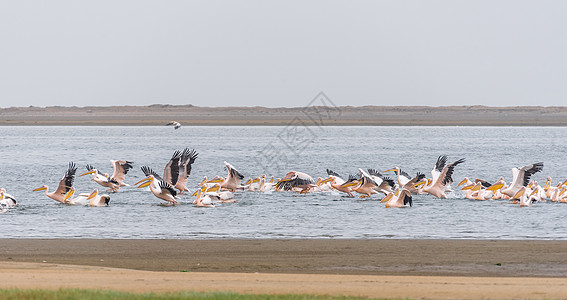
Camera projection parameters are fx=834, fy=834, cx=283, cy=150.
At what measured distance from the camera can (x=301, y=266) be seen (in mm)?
9398

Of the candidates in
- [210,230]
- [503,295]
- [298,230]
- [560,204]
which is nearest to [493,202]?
[560,204]

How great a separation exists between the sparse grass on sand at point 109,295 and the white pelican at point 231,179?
11900mm

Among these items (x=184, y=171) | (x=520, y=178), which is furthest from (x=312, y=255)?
(x=184, y=171)

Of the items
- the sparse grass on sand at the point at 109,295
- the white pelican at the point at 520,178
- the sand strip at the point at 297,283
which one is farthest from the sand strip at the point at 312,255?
the white pelican at the point at 520,178

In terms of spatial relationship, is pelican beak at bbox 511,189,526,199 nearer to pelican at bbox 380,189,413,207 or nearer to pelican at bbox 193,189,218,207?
pelican at bbox 380,189,413,207

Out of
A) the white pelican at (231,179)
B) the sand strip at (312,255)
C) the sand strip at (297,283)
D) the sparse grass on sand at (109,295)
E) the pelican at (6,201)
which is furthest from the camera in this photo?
the white pelican at (231,179)

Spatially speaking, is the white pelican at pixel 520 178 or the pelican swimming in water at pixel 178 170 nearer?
the white pelican at pixel 520 178

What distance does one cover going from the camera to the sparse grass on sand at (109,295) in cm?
647

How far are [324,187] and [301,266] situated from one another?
9656 mm

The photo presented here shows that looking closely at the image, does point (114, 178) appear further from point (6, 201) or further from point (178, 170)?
point (6, 201)

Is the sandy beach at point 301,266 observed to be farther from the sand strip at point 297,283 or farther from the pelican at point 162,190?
the pelican at point 162,190

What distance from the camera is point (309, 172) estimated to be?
26.5 m

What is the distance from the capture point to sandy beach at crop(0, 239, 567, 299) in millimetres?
7398

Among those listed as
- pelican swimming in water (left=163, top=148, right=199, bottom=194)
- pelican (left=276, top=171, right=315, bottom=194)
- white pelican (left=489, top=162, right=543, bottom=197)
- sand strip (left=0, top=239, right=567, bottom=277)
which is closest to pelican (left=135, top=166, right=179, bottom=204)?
pelican swimming in water (left=163, top=148, right=199, bottom=194)
